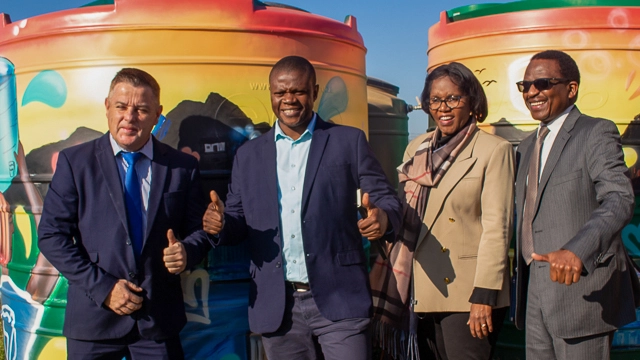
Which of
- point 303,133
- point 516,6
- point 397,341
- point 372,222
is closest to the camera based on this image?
point 372,222

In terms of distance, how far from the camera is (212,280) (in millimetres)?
3449

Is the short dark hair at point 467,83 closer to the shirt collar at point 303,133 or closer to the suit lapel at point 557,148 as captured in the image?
the suit lapel at point 557,148

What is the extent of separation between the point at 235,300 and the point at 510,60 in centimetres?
257

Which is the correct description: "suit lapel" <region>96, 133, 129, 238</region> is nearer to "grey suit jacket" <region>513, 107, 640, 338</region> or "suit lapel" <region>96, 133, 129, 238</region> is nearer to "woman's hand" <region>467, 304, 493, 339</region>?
"woman's hand" <region>467, 304, 493, 339</region>

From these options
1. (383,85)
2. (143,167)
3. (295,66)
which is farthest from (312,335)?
(383,85)

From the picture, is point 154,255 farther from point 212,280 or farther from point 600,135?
point 600,135

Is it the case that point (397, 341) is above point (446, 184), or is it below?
below

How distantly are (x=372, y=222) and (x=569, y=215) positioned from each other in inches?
36.8

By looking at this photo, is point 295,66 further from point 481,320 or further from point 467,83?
point 481,320

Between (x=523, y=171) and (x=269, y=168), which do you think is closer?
(x=269, y=168)

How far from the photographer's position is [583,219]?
2.62 meters

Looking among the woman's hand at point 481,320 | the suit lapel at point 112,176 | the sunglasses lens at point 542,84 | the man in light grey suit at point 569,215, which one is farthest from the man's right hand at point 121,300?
the sunglasses lens at point 542,84

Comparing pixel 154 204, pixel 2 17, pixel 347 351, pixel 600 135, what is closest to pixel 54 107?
pixel 2 17

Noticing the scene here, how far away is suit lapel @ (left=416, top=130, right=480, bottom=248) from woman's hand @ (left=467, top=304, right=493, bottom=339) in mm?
440
